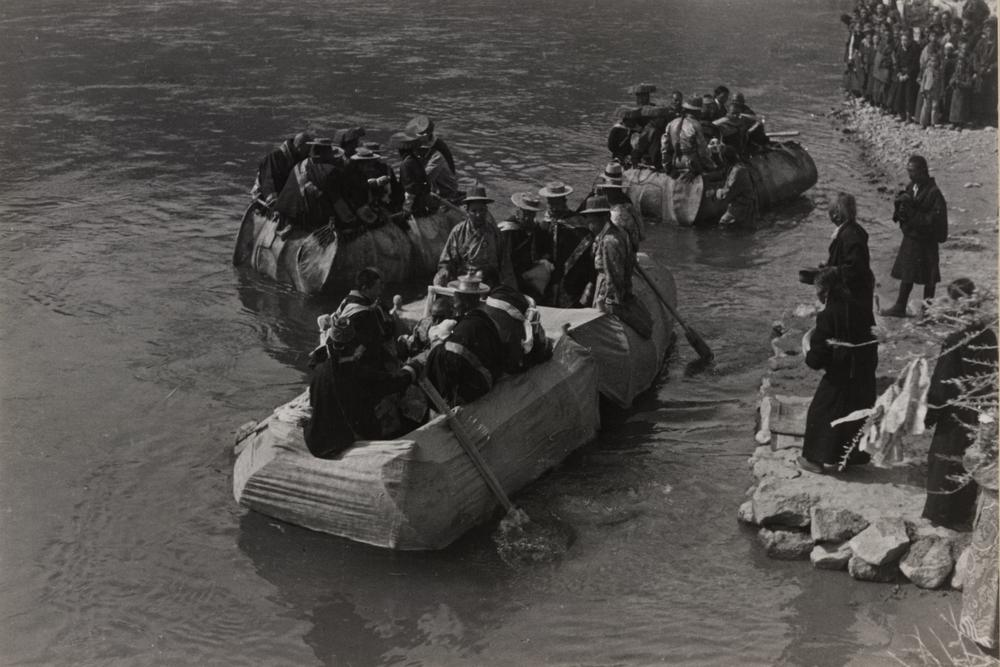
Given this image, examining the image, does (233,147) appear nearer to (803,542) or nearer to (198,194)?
(198,194)

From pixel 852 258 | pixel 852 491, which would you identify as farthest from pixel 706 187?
pixel 852 491

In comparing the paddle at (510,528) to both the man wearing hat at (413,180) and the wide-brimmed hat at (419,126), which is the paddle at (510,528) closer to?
the man wearing hat at (413,180)

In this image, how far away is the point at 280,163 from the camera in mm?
13062

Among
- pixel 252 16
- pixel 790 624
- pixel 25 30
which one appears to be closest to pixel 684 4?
pixel 252 16

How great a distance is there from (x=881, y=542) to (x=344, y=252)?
7116 millimetres

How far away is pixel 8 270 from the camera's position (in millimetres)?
13805

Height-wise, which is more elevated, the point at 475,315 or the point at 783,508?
the point at 475,315

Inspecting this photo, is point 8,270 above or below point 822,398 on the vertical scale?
below

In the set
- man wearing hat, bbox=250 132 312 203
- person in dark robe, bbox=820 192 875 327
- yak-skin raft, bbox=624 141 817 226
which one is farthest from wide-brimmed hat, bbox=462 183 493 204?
yak-skin raft, bbox=624 141 817 226

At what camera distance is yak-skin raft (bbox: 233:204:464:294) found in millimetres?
12586

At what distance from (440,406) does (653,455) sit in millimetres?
2204

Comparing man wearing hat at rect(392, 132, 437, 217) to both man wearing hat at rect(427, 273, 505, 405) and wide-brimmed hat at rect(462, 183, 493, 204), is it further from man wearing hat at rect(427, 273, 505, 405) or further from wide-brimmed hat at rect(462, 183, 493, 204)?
man wearing hat at rect(427, 273, 505, 405)

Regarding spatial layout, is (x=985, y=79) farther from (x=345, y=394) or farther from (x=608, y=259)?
(x=345, y=394)

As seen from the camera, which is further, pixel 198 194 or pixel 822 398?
pixel 198 194
